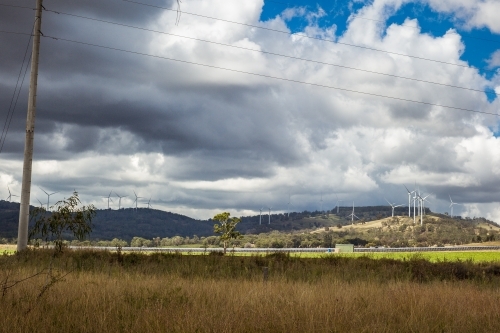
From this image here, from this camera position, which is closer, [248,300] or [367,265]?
[248,300]

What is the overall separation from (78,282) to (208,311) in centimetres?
673

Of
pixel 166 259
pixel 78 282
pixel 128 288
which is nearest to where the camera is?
pixel 128 288

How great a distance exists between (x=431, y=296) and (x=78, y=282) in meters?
11.2

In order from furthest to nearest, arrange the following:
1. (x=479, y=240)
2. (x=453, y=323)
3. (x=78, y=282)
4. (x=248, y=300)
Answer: (x=479, y=240) → (x=78, y=282) → (x=248, y=300) → (x=453, y=323)

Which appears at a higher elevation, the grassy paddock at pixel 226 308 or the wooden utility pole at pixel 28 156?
the wooden utility pole at pixel 28 156

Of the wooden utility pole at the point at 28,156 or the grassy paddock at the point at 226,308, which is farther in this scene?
the wooden utility pole at the point at 28,156

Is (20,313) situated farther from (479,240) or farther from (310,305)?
(479,240)

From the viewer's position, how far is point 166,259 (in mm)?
31188

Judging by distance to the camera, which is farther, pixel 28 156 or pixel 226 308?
pixel 28 156

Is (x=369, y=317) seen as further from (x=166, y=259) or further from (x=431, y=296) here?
(x=166, y=259)

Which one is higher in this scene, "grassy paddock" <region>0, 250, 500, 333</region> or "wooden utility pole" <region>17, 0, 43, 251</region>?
"wooden utility pole" <region>17, 0, 43, 251</region>

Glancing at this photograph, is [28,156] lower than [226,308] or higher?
higher

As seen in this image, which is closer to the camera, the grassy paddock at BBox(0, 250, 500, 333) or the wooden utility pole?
the grassy paddock at BBox(0, 250, 500, 333)

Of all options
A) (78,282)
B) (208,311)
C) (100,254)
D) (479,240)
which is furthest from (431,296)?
(479,240)
